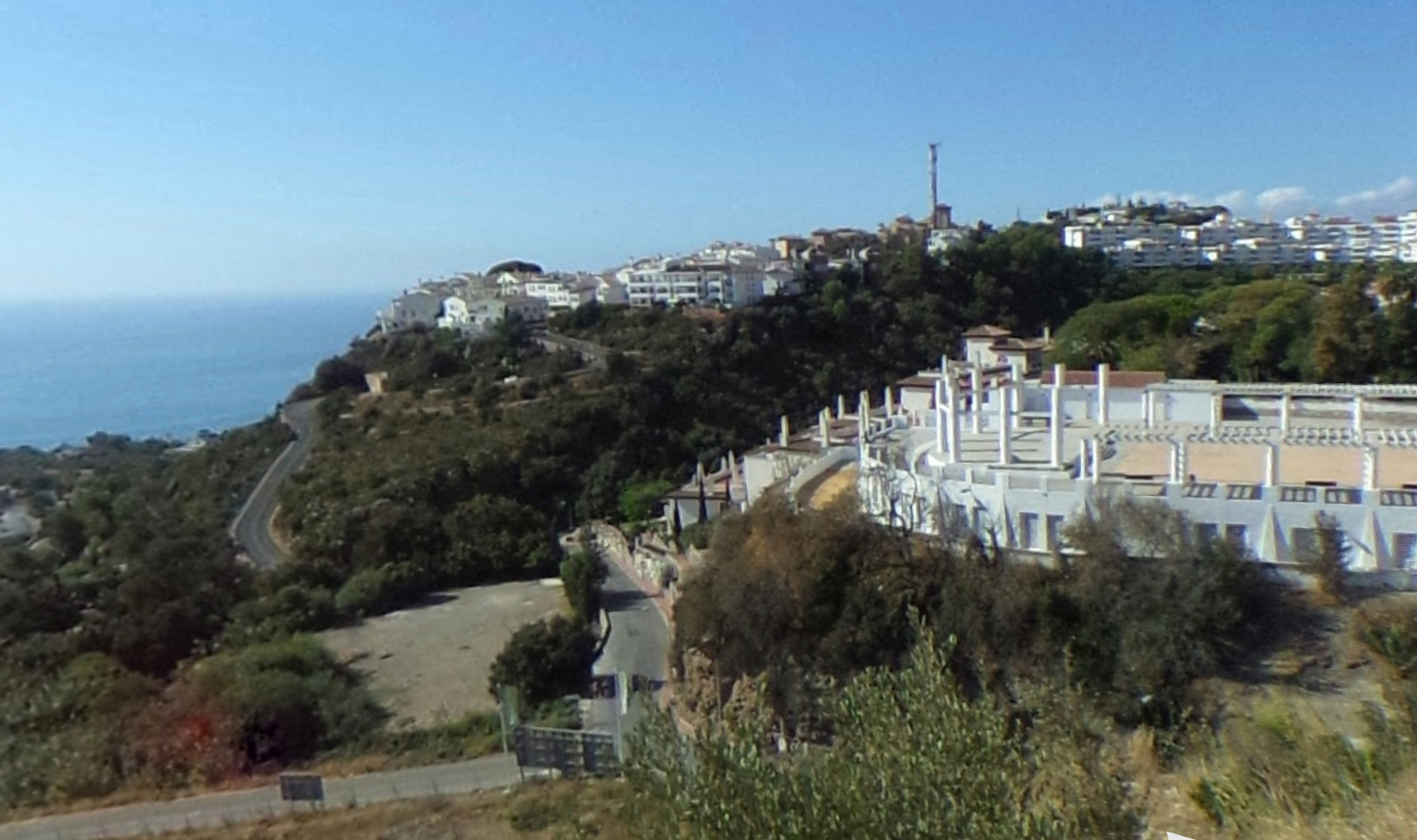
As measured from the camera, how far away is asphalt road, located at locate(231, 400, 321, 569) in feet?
92.2

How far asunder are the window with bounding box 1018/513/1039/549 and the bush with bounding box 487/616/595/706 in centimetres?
804

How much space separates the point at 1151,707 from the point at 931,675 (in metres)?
7.66

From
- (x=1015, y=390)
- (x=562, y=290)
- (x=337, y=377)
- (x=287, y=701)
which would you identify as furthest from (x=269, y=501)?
(x=562, y=290)

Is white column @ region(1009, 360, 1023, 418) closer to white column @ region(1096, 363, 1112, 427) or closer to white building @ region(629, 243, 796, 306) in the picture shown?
white column @ region(1096, 363, 1112, 427)

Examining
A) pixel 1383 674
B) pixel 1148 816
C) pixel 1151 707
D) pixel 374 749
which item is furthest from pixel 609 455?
pixel 1148 816

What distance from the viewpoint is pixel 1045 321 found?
42.2m

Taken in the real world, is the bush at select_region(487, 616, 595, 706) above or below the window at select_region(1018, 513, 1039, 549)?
below

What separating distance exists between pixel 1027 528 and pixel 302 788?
1019cm

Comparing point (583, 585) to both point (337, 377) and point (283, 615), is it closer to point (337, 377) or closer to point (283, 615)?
point (283, 615)

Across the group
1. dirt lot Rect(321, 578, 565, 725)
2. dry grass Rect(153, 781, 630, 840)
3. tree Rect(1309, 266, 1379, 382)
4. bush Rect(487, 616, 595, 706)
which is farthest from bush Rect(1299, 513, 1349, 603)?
tree Rect(1309, 266, 1379, 382)

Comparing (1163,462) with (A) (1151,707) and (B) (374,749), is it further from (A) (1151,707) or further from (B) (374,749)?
(B) (374,749)

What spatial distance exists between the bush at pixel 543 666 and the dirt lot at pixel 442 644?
650 mm

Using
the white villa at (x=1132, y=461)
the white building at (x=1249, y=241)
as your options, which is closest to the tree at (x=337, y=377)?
the white villa at (x=1132, y=461)

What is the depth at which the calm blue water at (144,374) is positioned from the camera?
65.7m
